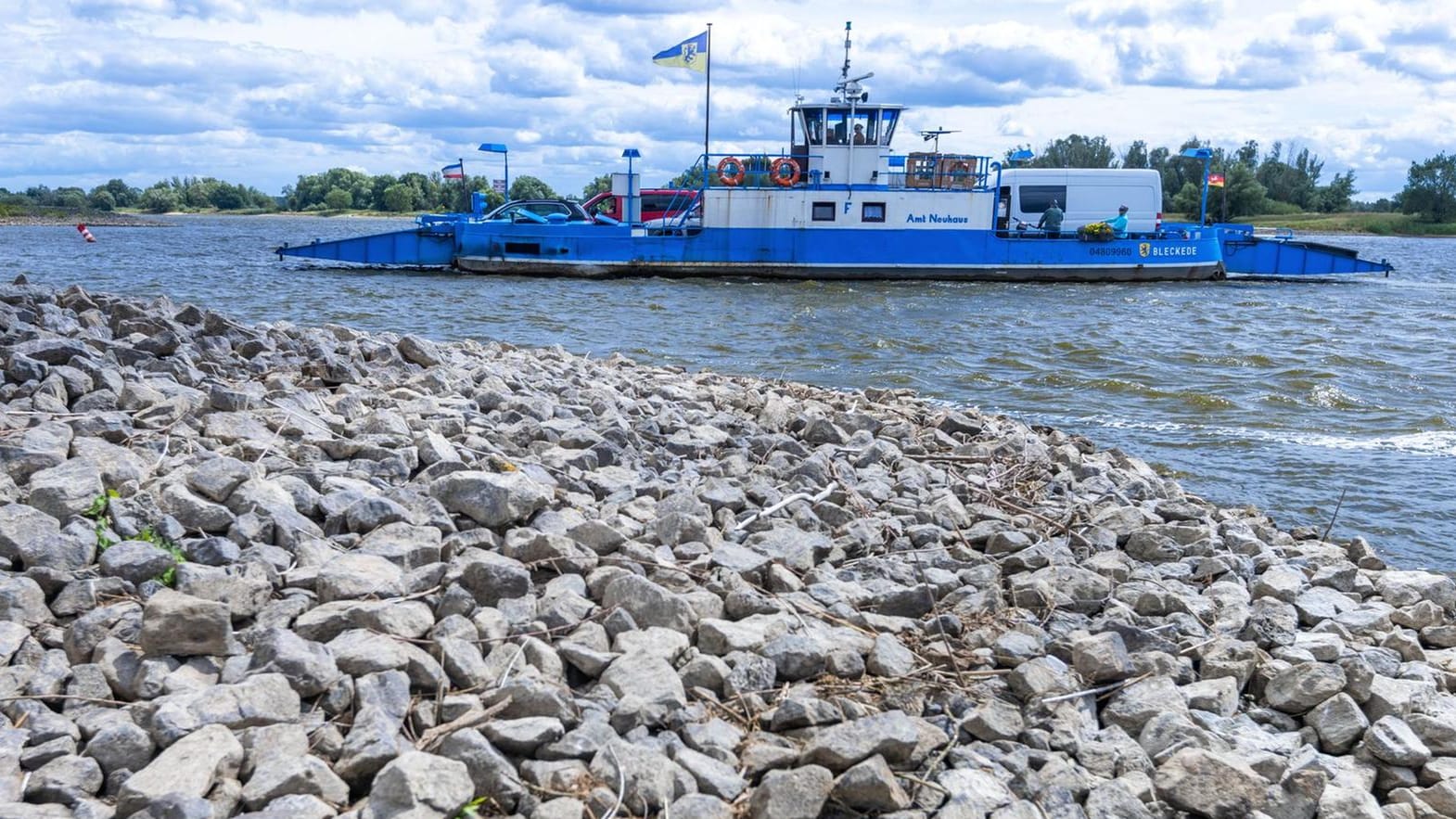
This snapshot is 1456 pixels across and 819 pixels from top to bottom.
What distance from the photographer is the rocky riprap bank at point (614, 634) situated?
3275 mm

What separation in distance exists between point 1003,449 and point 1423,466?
14.4 feet

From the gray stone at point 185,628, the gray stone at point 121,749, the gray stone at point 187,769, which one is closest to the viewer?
the gray stone at point 187,769

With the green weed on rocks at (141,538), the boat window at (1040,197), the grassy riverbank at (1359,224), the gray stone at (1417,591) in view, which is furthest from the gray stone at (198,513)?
the grassy riverbank at (1359,224)

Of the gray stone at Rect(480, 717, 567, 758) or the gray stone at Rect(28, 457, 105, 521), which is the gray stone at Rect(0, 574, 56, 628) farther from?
the gray stone at Rect(480, 717, 567, 758)

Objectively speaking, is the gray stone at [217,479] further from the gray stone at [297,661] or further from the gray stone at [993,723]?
the gray stone at [993,723]

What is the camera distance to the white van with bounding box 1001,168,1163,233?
31953 millimetres

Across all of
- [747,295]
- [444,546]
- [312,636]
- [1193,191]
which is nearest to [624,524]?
[444,546]

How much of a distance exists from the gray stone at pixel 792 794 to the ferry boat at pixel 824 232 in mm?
26882

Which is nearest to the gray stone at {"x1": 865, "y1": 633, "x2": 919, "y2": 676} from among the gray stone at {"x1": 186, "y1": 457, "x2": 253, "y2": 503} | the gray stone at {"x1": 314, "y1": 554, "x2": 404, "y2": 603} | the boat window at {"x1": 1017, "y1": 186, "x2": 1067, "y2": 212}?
the gray stone at {"x1": 314, "y1": 554, "x2": 404, "y2": 603}

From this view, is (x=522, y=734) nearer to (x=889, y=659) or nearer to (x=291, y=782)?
(x=291, y=782)

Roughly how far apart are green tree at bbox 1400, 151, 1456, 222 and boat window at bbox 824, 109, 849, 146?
75.5 m

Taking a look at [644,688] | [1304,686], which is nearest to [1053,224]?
[1304,686]

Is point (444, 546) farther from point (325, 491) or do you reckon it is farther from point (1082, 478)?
point (1082, 478)

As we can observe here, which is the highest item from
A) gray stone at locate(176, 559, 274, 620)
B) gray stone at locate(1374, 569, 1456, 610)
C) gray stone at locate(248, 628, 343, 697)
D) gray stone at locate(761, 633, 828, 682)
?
gray stone at locate(176, 559, 274, 620)
